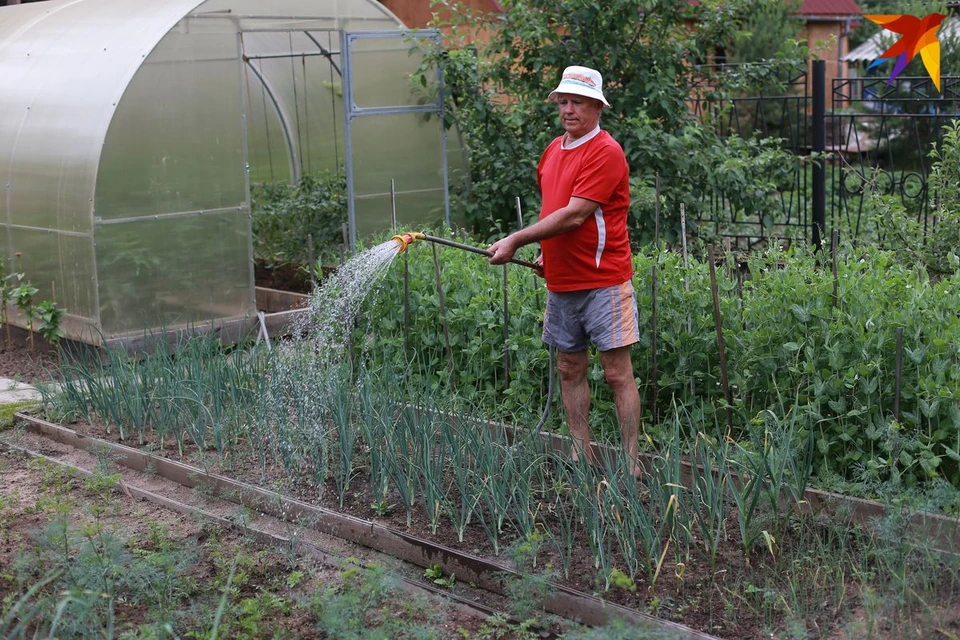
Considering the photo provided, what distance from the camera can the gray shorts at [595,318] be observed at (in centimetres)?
454

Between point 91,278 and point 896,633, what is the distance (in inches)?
230

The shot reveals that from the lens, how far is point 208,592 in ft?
12.3

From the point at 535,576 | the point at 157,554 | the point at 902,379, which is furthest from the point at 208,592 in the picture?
the point at 902,379

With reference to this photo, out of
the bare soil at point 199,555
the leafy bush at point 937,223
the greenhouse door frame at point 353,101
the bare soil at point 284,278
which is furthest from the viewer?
the bare soil at point 284,278

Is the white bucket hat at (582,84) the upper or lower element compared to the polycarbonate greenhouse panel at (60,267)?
upper

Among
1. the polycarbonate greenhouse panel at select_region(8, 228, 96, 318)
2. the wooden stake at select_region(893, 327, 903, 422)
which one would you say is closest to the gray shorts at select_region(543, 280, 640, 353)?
the wooden stake at select_region(893, 327, 903, 422)

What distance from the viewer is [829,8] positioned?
21.5 meters

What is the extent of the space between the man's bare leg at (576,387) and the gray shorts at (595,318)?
51 millimetres

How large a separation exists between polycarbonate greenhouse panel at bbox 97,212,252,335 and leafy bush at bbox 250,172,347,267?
1.45 meters

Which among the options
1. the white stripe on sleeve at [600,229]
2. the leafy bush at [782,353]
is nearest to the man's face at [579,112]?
the white stripe on sleeve at [600,229]

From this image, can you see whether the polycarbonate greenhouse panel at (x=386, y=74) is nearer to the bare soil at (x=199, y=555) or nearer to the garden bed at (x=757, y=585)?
the bare soil at (x=199, y=555)

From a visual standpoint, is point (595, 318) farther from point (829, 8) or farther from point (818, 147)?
point (829, 8)

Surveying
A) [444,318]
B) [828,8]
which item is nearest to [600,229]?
[444,318]

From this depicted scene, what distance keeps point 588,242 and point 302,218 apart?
18.0 ft
